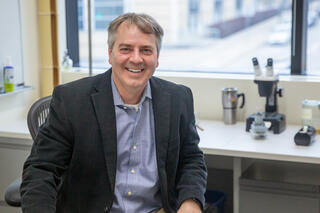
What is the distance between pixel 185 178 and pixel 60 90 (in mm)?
548

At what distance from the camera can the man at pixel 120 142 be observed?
1.73m

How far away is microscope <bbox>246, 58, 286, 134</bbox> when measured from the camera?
276 centimetres

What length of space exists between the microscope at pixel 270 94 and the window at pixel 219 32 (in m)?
0.41

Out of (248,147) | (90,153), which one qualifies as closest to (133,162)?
(90,153)

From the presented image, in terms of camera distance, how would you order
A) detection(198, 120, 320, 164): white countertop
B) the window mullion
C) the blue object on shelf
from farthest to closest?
the window mullion, the blue object on shelf, detection(198, 120, 320, 164): white countertop

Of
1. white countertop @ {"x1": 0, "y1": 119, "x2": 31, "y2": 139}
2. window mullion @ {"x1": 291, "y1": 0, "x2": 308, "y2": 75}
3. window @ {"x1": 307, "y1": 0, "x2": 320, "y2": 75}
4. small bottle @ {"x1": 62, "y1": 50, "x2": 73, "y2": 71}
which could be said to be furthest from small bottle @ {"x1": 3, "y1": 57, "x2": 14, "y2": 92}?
window @ {"x1": 307, "y1": 0, "x2": 320, "y2": 75}

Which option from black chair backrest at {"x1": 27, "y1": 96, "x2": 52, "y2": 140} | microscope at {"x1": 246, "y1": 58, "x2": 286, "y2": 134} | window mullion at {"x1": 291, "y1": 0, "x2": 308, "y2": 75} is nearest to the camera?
black chair backrest at {"x1": 27, "y1": 96, "x2": 52, "y2": 140}

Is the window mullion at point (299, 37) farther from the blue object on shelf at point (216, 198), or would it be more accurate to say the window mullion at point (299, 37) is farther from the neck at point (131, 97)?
the neck at point (131, 97)

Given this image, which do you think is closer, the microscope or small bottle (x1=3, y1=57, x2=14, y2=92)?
the microscope

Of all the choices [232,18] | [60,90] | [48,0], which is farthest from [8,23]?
[232,18]

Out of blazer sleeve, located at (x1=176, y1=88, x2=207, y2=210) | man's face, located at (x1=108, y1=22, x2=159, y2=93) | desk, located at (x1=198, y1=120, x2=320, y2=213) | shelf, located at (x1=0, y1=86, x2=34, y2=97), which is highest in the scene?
man's face, located at (x1=108, y1=22, x2=159, y2=93)

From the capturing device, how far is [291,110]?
3.01 m

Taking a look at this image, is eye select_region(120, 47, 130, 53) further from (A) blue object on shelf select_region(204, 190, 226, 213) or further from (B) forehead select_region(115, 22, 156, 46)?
(A) blue object on shelf select_region(204, 190, 226, 213)

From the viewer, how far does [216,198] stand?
3033mm
